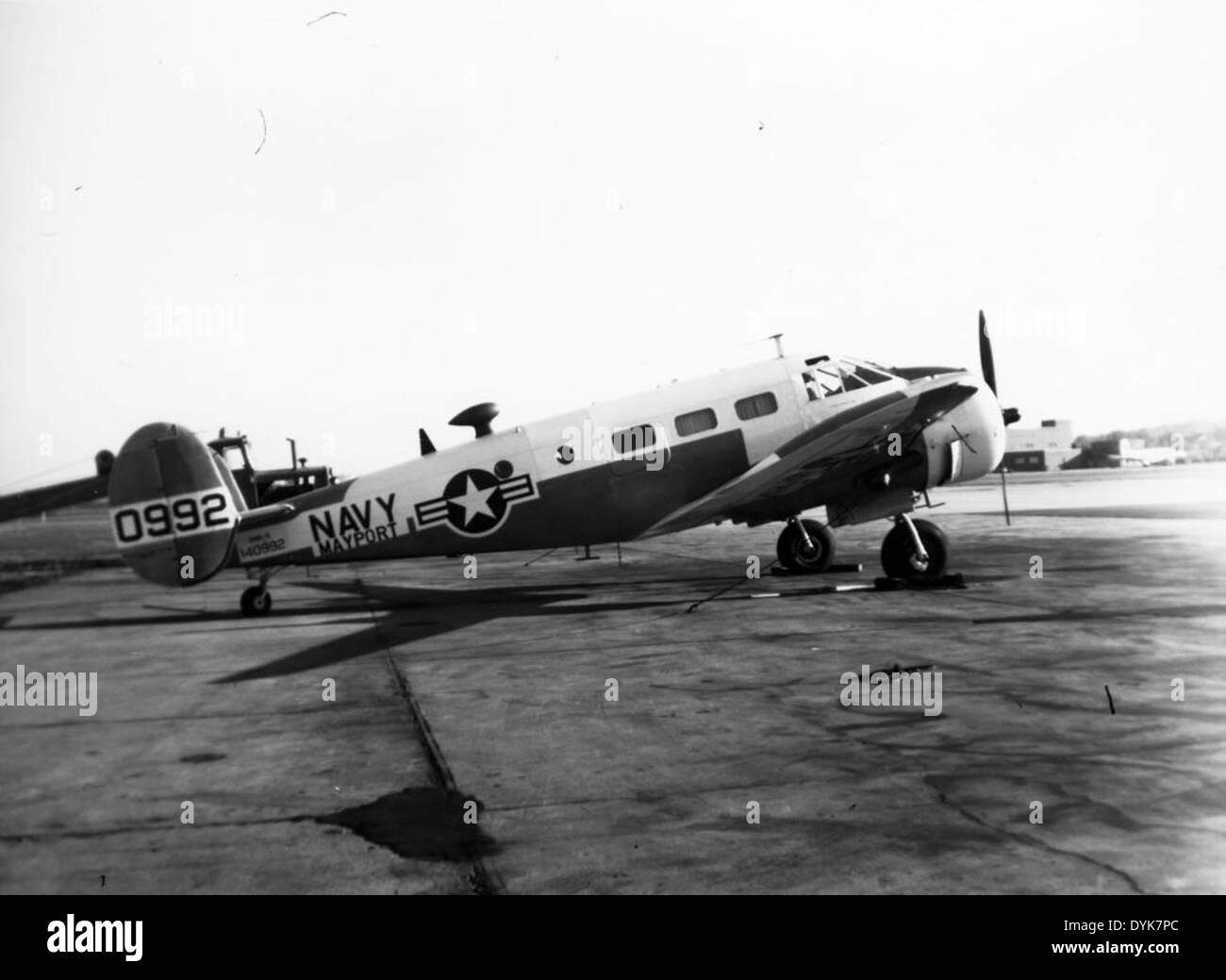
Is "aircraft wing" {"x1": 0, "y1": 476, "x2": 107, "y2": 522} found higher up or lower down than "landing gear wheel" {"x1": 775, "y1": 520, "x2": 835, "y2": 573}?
higher up

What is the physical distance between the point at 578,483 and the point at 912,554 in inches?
224

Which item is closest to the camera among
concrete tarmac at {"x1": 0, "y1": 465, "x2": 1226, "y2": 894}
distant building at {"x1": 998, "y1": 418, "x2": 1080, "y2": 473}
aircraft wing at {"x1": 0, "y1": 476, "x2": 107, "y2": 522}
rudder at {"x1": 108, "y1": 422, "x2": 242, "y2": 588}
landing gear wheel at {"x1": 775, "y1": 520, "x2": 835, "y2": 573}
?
concrete tarmac at {"x1": 0, "y1": 465, "x2": 1226, "y2": 894}

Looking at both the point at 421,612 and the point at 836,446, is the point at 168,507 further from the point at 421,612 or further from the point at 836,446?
the point at 836,446

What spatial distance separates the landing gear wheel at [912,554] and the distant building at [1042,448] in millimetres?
93428

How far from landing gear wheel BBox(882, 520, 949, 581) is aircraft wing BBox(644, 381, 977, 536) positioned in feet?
4.82

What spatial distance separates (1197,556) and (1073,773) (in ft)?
48.9

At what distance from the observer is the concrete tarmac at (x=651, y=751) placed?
5.04 meters

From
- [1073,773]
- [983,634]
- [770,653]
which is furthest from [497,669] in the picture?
[1073,773]

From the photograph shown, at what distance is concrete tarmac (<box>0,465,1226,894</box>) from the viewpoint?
504 centimetres

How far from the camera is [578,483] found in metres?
15.9

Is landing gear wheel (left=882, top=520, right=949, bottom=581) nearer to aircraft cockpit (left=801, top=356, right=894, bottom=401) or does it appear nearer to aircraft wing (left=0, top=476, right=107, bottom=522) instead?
aircraft cockpit (left=801, top=356, right=894, bottom=401)

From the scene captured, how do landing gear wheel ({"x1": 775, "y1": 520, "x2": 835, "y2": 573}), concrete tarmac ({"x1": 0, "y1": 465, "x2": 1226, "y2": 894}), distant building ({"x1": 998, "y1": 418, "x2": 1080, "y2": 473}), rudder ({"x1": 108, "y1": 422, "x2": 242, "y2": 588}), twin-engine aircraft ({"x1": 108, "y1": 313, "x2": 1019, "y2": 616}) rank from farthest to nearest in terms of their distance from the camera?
distant building ({"x1": 998, "y1": 418, "x2": 1080, "y2": 473})
landing gear wheel ({"x1": 775, "y1": 520, "x2": 835, "y2": 573})
twin-engine aircraft ({"x1": 108, "y1": 313, "x2": 1019, "y2": 616})
rudder ({"x1": 108, "y1": 422, "x2": 242, "y2": 588})
concrete tarmac ({"x1": 0, "y1": 465, "x2": 1226, "y2": 894})

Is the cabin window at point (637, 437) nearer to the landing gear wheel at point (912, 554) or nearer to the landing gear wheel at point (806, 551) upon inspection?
→ the landing gear wheel at point (806, 551)

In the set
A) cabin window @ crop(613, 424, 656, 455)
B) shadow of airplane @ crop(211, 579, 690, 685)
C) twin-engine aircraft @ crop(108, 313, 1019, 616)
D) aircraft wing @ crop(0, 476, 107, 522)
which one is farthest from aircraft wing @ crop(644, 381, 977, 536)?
aircraft wing @ crop(0, 476, 107, 522)
